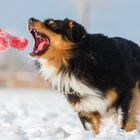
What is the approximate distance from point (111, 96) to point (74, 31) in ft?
3.30

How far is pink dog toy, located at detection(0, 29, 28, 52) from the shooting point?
28.3 feet

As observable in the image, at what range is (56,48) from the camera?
7754 millimetres

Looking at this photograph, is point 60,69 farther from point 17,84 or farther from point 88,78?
point 17,84

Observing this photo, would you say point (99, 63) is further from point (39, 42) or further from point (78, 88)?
point (39, 42)

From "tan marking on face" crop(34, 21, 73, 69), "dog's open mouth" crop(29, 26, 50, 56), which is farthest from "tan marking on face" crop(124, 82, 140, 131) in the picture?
"dog's open mouth" crop(29, 26, 50, 56)

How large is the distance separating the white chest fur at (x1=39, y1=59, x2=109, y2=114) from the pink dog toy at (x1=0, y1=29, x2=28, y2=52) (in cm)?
73

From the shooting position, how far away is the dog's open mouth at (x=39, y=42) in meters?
7.72

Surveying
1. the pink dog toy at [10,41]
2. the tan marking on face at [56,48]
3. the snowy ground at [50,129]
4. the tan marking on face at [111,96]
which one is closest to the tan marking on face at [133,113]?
the snowy ground at [50,129]

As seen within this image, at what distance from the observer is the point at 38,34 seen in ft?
25.5

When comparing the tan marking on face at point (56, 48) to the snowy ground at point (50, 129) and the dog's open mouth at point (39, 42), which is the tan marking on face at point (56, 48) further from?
the snowy ground at point (50, 129)

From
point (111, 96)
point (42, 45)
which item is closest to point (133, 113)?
point (111, 96)

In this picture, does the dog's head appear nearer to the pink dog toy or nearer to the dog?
the dog

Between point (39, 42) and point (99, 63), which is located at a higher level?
point (39, 42)

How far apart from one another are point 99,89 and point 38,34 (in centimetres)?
106
